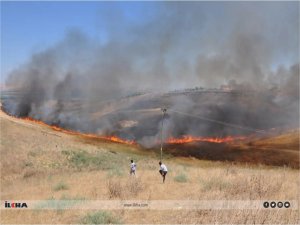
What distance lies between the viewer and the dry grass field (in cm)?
945

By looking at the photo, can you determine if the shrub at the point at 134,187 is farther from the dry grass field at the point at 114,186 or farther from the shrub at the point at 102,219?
the shrub at the point at 102,219

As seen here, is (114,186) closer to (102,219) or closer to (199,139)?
(102,219)

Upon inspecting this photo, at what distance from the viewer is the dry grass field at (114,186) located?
9452 mm

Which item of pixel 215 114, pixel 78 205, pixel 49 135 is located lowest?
pixel 78 205

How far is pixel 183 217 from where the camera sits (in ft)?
30.6

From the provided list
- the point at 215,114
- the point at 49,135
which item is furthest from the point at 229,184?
the point at 215,114

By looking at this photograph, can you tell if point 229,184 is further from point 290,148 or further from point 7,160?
point 290,148

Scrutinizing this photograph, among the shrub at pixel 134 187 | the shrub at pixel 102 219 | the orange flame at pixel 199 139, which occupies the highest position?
the orange flame at pixel 199 139

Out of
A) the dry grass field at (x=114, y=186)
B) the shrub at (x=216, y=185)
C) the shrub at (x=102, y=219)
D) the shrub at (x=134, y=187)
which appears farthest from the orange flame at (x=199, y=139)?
the shrub at (x=102, y=219)

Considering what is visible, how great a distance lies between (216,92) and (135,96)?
19.9 m

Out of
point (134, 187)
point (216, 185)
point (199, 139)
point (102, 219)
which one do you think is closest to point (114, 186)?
point (134, 187)

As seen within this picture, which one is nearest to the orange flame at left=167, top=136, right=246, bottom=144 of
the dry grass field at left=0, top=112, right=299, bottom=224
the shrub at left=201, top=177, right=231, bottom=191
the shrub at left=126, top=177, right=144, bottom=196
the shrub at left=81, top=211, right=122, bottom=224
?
the dry grass field at left=0, top=112, right=299, bottom=224

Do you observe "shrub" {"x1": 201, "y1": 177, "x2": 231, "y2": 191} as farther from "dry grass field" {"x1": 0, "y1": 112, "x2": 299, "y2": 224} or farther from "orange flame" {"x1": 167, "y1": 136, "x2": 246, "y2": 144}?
"orange flame" {"x1": 167, "y1": 136, "x2": 246, "y2": 144}

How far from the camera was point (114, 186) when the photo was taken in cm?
1361
